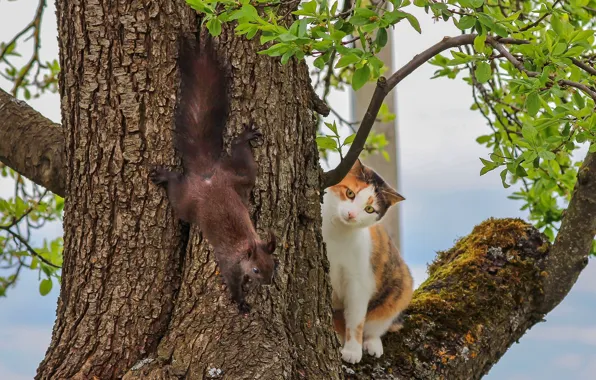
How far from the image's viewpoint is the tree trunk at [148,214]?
1.76 m

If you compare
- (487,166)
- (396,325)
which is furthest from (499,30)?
(396,325)

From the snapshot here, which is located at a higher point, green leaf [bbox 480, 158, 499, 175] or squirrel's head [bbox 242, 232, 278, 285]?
green leaf [bbox 480, 158, 499, 175]

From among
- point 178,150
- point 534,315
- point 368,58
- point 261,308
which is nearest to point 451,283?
point 534,315

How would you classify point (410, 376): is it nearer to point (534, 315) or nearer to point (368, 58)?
point (534, 315)

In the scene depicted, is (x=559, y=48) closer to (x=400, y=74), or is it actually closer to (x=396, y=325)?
(x=400, y=74)

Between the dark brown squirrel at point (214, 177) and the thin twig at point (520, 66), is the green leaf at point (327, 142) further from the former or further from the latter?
the thin twig at point (520, 66)

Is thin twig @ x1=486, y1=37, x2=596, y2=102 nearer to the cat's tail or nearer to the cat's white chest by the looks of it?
the cat's white chest

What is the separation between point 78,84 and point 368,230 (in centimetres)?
115

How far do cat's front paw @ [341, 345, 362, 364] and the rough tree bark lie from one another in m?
0.34

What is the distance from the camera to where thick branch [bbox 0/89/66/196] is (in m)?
2.09

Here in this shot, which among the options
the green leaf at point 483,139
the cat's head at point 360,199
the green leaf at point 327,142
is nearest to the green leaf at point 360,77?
the green leaf at point 327,142

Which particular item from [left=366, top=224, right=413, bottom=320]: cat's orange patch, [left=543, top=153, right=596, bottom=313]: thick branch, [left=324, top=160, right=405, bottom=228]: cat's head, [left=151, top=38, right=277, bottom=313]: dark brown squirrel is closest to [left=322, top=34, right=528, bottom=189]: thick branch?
[left=151, top=38, right=277, bottom=313]: dark brown squirrel

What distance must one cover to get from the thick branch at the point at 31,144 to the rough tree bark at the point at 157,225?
0.53 ft

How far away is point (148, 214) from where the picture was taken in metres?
1.79
